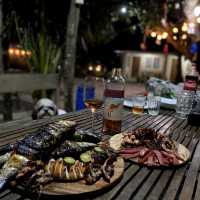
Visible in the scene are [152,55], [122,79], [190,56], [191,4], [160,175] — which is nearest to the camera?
[160,175]

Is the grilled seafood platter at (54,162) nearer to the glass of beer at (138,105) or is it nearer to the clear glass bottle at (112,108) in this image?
the clear glass bottle at (112,108)

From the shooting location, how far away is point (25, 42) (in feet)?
20.4

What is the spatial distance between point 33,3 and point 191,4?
17.6 ft

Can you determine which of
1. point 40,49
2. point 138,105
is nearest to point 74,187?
point 138,105

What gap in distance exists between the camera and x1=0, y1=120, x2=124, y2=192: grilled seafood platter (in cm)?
112

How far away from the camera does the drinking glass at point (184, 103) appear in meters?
2.74

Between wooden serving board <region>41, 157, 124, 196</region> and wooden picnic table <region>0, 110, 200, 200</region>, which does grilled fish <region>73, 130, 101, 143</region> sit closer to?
wooden picnic table <region>0, 110, 200, 200</region>

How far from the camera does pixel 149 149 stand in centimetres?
156

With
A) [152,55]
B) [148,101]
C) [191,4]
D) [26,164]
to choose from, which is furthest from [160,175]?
[152,55]

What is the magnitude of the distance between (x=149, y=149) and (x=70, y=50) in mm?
4755

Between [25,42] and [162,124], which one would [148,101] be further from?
[25,42]

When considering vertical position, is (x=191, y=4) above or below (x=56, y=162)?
above

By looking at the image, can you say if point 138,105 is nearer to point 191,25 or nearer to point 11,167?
point 11,167

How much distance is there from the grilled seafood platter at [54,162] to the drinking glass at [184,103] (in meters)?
1.50
